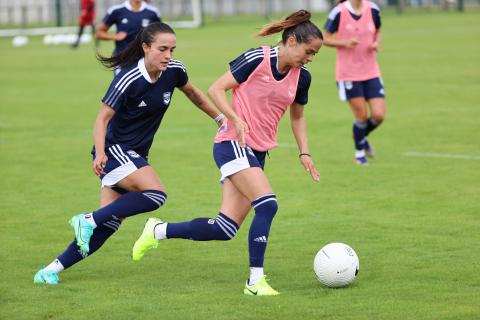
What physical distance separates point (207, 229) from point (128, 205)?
2.12 ft

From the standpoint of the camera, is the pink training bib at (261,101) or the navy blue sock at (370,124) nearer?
the pink training bib at (261,101)

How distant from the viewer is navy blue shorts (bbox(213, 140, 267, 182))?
24.7ft

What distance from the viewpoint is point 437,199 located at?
447 inches

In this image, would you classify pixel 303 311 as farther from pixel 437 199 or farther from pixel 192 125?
pixel 192 125

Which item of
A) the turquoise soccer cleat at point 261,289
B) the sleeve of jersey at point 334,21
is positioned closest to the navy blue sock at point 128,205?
the turquoise soccer cleat at point 261,289

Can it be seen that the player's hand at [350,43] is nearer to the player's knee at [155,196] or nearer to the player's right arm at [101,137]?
the player's knee at [155,196]

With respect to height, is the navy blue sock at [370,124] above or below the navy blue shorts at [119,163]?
below

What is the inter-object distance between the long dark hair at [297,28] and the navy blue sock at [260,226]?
3.94ft

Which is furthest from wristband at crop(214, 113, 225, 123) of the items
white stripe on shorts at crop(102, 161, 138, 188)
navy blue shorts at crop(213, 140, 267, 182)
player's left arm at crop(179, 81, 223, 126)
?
white stripe on shorts at crop(102, 161, 138, 188)

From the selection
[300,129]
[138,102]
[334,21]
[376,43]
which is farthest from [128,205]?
[376,43]

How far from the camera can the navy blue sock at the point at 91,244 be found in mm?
7961

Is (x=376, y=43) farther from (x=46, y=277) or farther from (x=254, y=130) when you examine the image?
(x=46, y=277)

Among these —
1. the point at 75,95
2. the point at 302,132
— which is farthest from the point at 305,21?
the point at 75,95

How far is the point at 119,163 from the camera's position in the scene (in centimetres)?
779
